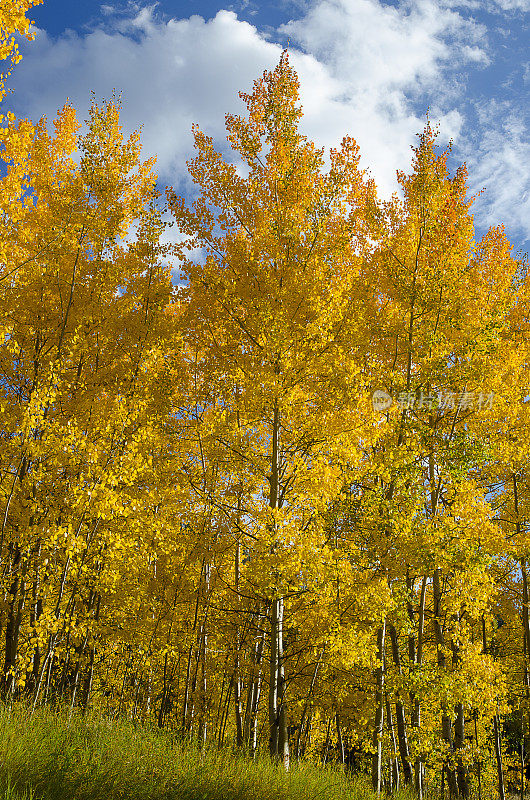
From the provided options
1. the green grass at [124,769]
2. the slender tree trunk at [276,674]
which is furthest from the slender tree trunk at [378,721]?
the slender tree trunk at [276,674]

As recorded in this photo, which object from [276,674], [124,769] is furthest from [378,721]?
[124,769]

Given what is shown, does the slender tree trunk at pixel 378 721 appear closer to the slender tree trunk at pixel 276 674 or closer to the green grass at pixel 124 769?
the green grass at pixel 124 769

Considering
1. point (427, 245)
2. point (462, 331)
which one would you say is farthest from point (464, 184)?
point (462, 331)

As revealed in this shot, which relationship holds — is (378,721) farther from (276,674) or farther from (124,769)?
(124,769)

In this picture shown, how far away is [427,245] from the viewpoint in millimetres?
→ 8234

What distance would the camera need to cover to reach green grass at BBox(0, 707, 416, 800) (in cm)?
407

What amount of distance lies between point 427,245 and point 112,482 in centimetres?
580

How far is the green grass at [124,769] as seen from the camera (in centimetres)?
407

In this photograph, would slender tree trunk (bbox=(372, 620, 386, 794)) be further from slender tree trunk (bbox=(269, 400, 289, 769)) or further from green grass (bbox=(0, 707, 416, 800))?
slender tree trunk (bbox=(269, 400, 289, 769))

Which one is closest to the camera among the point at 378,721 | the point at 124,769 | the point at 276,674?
the point at 124,769

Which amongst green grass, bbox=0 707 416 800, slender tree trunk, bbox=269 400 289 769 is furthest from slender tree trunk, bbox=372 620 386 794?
slender tree trunk, bbox=269 400 289 769

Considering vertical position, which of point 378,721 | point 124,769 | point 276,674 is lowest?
Result: point 378,721

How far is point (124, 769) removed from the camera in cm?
474

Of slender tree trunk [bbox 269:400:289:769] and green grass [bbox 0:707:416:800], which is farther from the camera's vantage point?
slender tree trunk [bbox 269:400:289:769]
